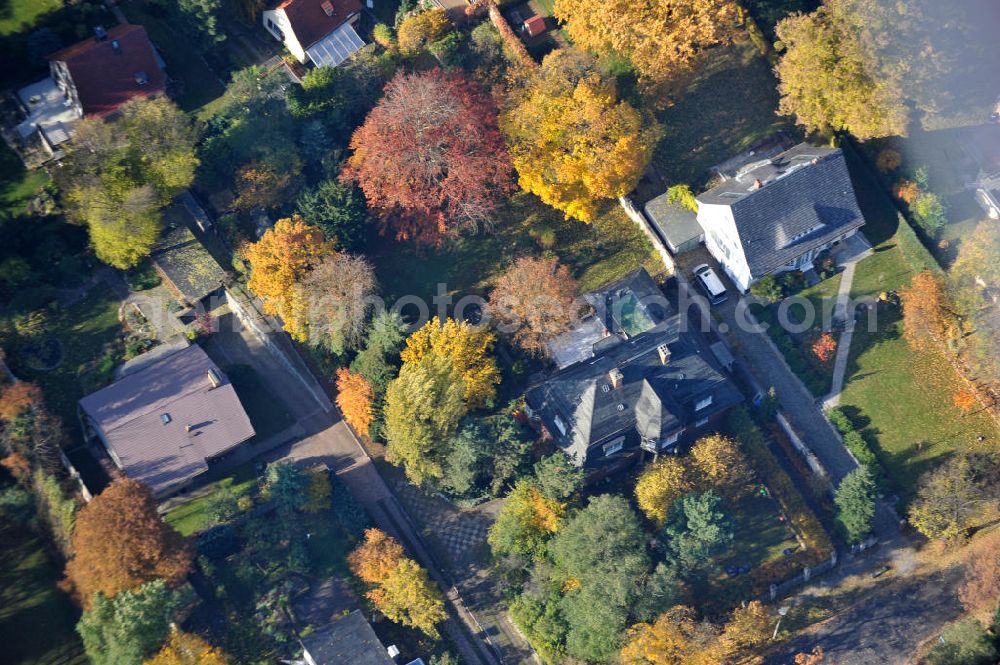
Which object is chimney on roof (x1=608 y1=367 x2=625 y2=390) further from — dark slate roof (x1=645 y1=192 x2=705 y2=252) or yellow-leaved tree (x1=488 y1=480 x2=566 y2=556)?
dark slate roof (x1=645 y1=192 x2=705 y2=252)

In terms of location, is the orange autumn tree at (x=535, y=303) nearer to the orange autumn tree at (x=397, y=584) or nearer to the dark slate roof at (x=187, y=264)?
the orange autumn tree at (x=397, y=584)

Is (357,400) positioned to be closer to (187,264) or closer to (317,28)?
(187,264)

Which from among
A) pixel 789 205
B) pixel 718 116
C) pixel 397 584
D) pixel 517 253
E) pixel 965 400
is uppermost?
pixel 517 253

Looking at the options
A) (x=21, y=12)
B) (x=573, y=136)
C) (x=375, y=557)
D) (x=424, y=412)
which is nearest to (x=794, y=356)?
(x=573, y=136)

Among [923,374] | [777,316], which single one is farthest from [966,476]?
[777,316]

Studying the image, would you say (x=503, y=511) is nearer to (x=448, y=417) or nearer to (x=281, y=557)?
(x=448, y=417)

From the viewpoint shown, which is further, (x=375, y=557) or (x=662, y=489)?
(x=662, y=489)
